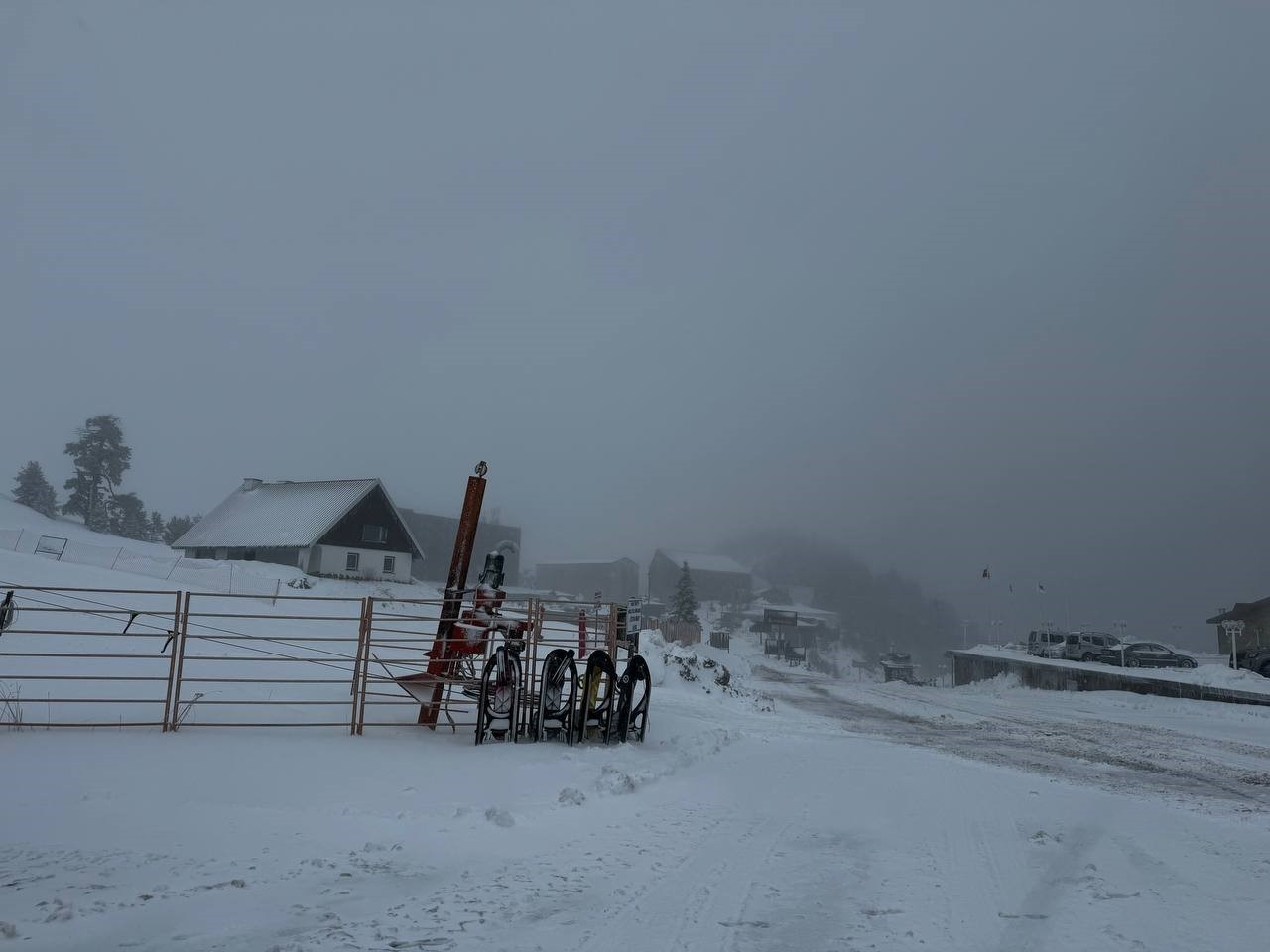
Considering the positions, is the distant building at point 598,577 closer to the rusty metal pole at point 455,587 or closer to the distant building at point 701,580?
the distant building at point 701,580

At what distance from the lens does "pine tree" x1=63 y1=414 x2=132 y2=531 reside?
205ft

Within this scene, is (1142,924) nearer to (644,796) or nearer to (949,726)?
(644,796)

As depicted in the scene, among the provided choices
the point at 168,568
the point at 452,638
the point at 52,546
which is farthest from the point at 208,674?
the point at 52,546

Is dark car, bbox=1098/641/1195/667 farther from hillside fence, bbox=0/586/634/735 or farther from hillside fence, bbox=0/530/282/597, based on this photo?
hillside fence, bbox=0/530/282/597

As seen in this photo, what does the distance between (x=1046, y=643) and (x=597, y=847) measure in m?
46.8

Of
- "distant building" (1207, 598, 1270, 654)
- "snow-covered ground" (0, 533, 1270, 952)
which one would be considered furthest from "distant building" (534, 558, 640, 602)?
"snow-covered ground" (0, 533, 1270, 952)

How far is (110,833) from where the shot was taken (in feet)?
19.6

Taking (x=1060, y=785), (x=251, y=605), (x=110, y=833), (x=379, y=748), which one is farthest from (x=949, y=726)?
(x=251, y=605)

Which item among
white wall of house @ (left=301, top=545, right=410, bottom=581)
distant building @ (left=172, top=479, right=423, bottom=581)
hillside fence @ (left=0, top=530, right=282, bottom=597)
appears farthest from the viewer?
distant building @ (left=172, top=479, right=423, bottom=581)

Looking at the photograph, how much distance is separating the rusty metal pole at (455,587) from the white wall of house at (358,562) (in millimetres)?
34102

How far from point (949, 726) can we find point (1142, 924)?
12554mm

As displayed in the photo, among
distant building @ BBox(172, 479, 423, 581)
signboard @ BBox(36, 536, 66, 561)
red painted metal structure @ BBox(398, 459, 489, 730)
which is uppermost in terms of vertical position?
distant building @ BBox(172, 479, 423, 581)

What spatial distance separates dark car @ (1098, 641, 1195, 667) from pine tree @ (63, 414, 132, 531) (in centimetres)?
7060

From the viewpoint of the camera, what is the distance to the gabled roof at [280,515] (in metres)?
44.5
